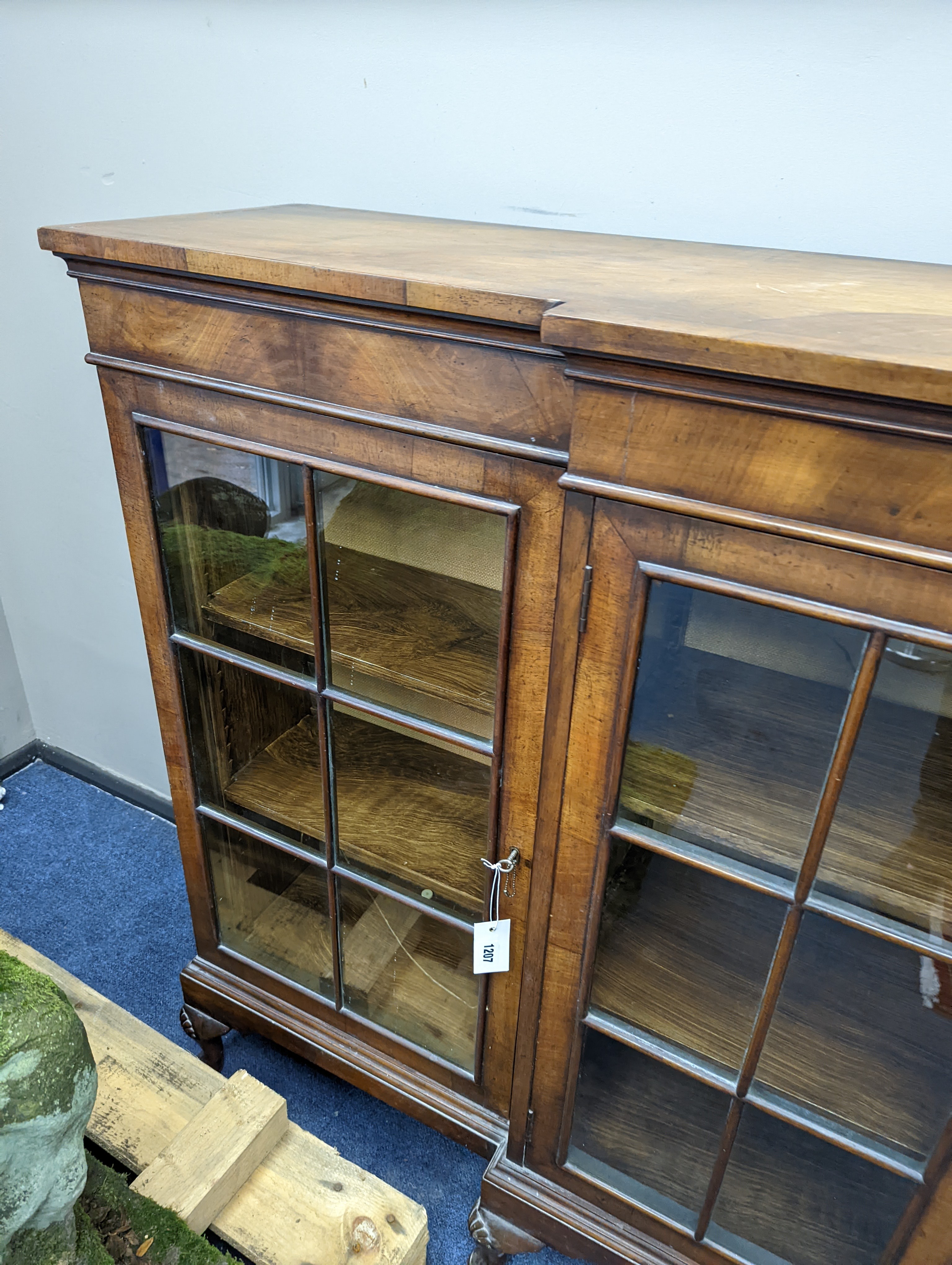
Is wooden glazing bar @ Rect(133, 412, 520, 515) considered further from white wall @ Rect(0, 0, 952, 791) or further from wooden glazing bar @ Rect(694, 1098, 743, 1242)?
wooden glazing bar @ Rect(694, 1098, 743, 1242)

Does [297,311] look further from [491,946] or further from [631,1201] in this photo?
[631,1201]

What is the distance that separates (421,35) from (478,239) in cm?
30

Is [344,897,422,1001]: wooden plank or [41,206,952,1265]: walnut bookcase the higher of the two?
[41,206,952,1265]: walnut bookcase

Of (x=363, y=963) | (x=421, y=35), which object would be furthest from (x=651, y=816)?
(x=421, y=35)

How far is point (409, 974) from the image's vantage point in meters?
1.02

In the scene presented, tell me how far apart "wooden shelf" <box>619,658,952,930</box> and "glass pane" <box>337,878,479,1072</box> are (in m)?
0.35

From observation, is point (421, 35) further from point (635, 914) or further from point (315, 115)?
point (635, 914)

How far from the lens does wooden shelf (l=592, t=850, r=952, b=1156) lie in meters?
0.67

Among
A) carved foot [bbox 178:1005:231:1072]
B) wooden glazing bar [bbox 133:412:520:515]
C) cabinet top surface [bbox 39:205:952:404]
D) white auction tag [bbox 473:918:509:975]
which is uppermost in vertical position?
cabinet top surface [bbox 39:205:952:404]

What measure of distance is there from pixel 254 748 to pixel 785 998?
0.64m

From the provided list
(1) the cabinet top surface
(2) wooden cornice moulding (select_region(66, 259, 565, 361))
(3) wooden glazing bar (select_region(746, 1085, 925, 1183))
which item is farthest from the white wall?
(3) wooden glazing bar (select_region(746, 1085, 925, 1183))

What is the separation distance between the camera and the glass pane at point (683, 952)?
27.6 inches

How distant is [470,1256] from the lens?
108 centimetres

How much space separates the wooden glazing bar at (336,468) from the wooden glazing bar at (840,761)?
274 millimetres
